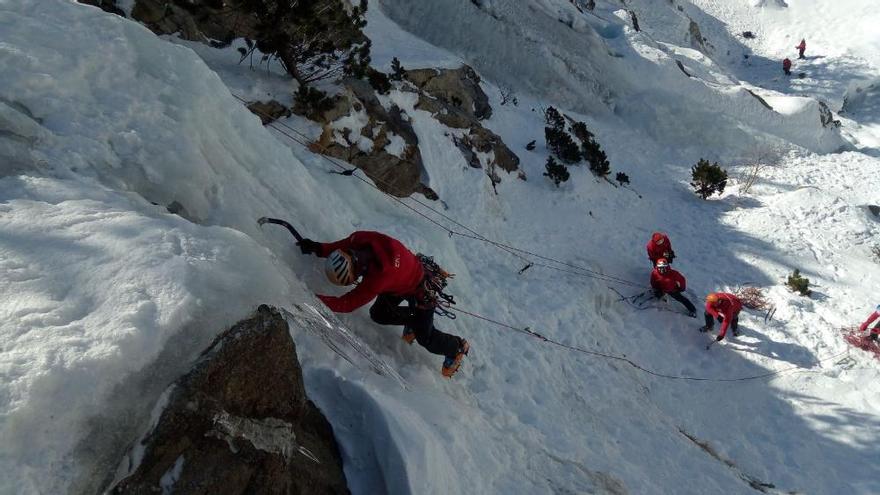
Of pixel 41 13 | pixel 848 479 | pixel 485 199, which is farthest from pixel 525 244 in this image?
pixel 41 13

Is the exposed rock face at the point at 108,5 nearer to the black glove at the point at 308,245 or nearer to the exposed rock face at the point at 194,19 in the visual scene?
the exposed rock face at the point at 194,19

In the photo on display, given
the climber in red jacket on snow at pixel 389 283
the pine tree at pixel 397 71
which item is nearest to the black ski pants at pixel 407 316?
the climber in red jacket on snow at pixel 389 283

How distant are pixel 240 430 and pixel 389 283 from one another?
2.05 m

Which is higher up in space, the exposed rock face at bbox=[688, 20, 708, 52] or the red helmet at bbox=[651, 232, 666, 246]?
the exposed rock face at bbox=[688, 20, 708, 52]

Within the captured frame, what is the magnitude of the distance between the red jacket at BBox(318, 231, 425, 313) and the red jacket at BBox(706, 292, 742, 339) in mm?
5518

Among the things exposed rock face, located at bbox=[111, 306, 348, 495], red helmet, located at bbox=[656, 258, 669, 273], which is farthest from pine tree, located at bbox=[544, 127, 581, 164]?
exposed rock face, located at bbox=[111, 306, 348, 495]

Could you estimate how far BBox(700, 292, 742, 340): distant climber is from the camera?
7805 mm

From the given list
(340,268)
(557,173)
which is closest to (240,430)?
(340,268)

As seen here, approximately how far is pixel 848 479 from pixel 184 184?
7.47 m

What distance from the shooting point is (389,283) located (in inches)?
163

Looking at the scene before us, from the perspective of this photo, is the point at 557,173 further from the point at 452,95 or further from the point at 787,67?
the point at 787,67

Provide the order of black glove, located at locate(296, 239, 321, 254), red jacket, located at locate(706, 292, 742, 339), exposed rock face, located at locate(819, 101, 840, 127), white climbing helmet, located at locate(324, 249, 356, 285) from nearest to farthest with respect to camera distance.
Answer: white climbing helmet, located at locate(324, 249, 356, 285)
black glove, located at locate(296, 239, 321, 254)
red jacket, located at locate(706, 292, 742, 339)
exposed rock face, located at locate(819, 101, 840, 127)

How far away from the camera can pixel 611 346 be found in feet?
24.7

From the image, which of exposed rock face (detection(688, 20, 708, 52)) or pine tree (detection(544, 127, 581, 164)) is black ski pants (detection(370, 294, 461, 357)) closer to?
pine tree (detection(544, 127, 581, 164))
